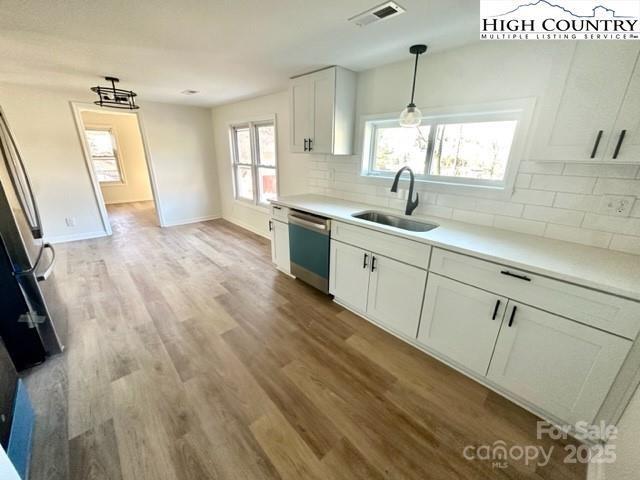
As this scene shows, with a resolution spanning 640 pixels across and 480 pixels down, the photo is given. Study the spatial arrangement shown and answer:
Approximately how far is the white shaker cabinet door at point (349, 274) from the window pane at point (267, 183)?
217 cm

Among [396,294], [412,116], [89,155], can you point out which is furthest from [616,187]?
[89,155]

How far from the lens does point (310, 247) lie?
2.69m

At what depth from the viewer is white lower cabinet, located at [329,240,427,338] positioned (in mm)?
1927

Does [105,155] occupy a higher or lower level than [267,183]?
higher

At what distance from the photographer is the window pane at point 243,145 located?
4621 millimetres

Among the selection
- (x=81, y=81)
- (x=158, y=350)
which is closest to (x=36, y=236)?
(x=158, y=350)

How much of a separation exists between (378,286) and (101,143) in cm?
816

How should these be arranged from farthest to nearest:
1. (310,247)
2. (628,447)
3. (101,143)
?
1. (101,143)
2. (310,247)
3. (628,447)

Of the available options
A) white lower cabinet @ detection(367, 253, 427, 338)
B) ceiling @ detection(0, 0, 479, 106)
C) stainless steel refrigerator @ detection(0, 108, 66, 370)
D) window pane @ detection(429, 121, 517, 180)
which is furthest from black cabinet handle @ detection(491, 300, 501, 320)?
stainless steel refrigerator @ detection(0, 108, 66, 370)

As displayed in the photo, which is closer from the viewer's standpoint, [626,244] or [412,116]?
[626,244]

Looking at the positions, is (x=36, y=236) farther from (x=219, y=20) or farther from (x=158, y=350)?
(x=219, y=20)

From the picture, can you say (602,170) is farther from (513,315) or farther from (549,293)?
(513,315)

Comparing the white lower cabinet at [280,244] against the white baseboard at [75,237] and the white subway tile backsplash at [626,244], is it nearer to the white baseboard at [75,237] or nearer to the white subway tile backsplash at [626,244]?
the white subway tile backsplash at [626,244]

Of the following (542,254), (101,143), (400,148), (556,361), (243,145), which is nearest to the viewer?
(556,361)
